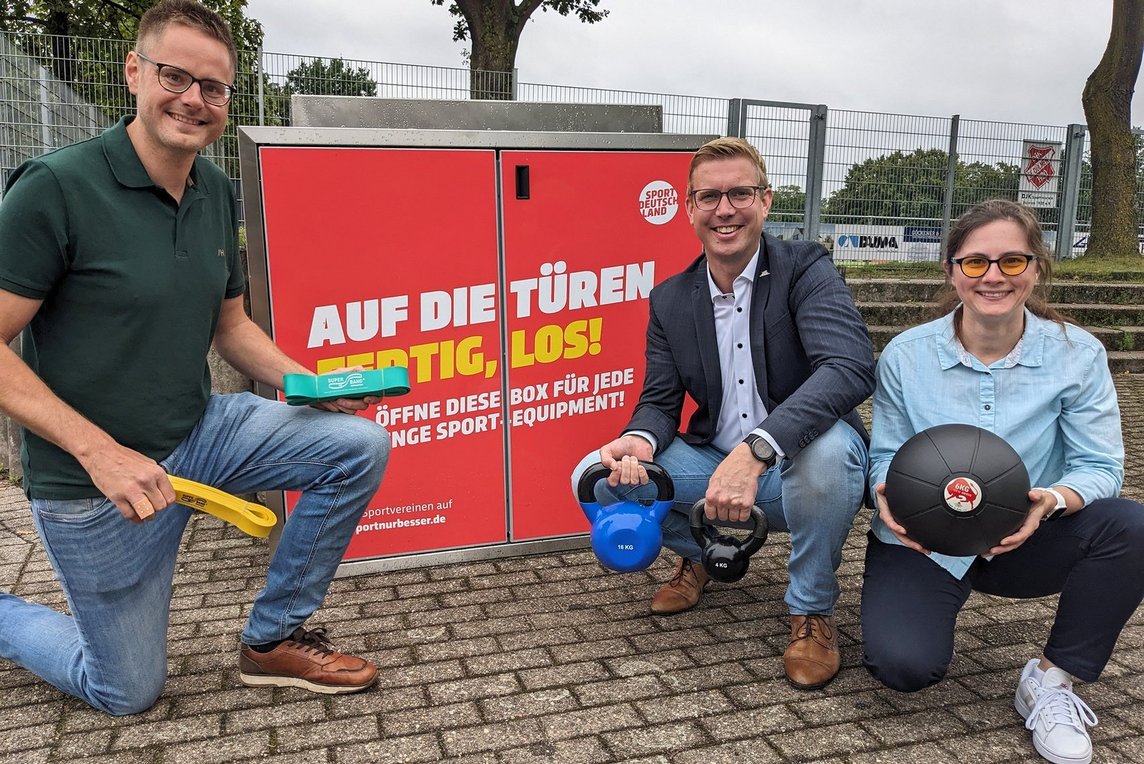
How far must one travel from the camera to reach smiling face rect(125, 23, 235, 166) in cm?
260

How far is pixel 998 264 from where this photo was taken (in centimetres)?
278

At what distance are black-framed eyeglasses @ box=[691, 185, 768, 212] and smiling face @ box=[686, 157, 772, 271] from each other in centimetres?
1

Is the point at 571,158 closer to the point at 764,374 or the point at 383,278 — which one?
the point at 383,278

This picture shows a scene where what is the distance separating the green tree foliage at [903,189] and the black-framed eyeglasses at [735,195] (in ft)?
26.4

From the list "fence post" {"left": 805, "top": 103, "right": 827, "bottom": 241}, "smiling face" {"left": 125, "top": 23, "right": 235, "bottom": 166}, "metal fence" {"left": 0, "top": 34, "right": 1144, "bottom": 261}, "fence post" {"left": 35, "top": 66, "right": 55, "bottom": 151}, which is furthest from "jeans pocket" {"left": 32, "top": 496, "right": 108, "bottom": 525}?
"fence post" {"left": 805, "top": 103, "right": 827, "bottom": 241}

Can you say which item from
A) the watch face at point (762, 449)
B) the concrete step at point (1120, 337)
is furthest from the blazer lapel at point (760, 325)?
the concrete step at point (1120, 337)

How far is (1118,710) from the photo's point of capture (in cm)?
282

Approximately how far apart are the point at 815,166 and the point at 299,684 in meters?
9.20

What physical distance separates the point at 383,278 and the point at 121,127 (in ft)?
4.14

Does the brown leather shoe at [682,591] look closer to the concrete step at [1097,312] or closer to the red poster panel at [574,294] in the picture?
the red poster panel at [574,294]

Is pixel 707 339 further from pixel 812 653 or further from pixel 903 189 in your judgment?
pixel 903 189

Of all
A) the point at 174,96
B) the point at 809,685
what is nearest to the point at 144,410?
the point at 174,96

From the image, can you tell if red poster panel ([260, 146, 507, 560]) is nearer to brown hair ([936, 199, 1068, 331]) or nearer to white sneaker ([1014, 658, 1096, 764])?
brown hair ([936, 199, 1068, 331])

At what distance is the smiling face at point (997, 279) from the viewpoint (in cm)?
278
